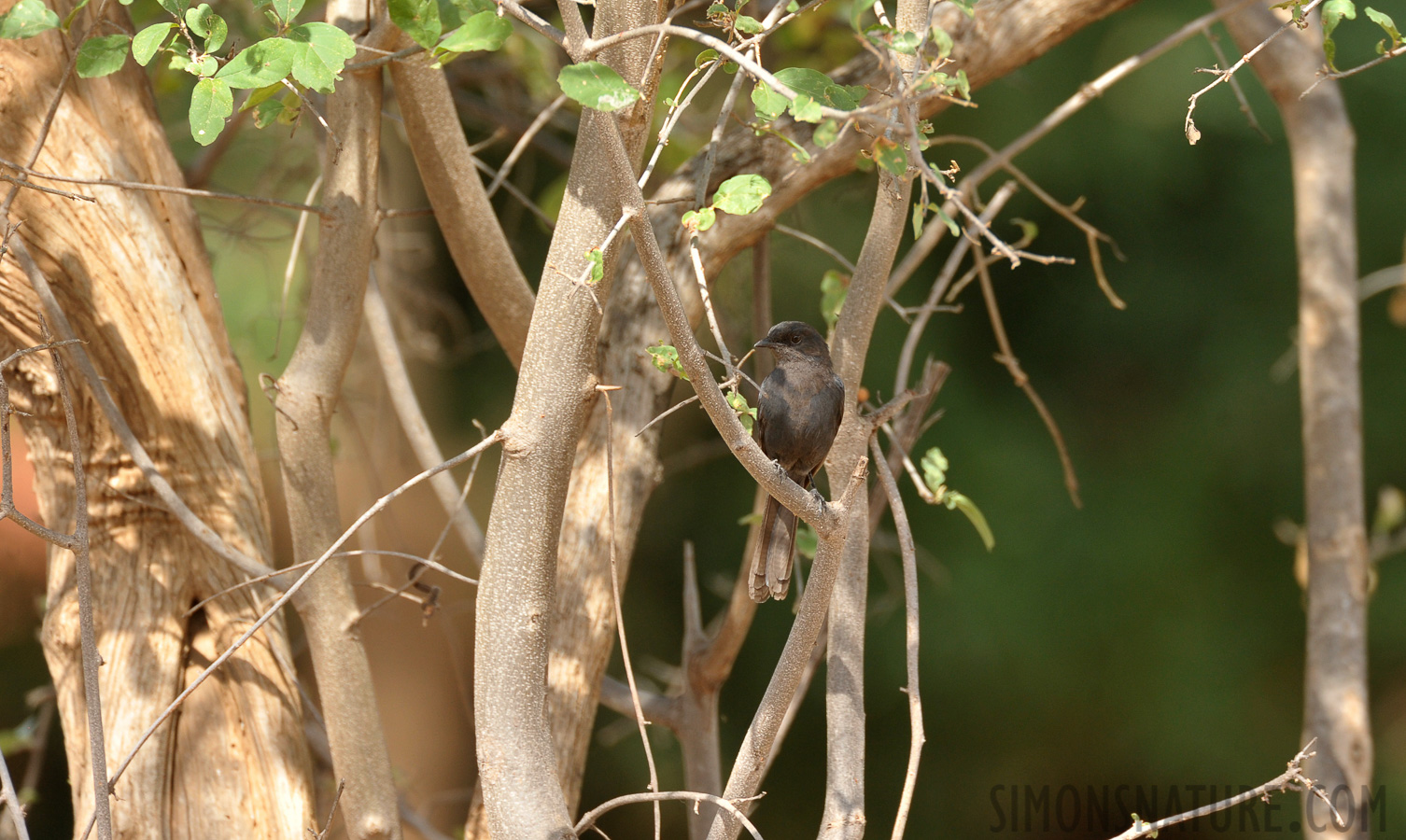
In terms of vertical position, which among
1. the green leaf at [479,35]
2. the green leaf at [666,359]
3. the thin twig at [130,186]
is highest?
the green leaf at [479,35]

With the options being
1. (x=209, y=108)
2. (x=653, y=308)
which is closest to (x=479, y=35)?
(x=209, y=108)

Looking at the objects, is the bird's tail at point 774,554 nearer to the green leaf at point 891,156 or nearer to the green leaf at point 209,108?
the green leaf at point 891,156

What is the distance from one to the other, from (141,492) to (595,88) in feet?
5.00

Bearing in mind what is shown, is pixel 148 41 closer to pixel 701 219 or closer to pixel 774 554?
pixel 701 219

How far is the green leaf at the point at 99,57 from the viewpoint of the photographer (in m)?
1.65

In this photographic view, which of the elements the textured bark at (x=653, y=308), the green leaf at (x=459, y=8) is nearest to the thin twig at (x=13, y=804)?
the textured bark at (x=653, y=308)

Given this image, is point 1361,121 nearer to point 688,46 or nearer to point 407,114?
point 688,46

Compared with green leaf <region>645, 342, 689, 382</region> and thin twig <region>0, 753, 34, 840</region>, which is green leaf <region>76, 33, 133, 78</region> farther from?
thin twig <region>0, 753, 34, 840</region>

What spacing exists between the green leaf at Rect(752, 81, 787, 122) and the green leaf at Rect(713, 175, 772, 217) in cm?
8

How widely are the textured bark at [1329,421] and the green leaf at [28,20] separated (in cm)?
279

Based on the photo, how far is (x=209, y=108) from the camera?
4.88 ft

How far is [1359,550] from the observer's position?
2744 millimetres

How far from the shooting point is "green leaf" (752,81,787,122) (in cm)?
126

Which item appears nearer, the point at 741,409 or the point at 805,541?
the point at 741,409
